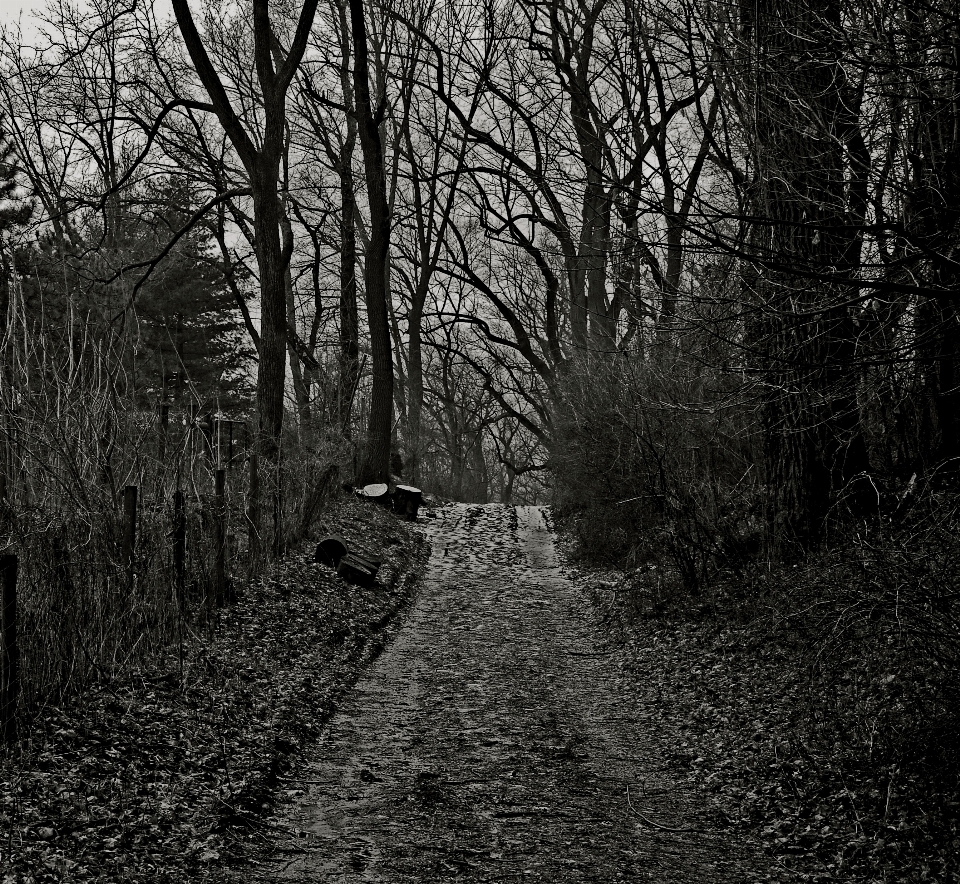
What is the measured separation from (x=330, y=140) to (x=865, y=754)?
2591 centimetres

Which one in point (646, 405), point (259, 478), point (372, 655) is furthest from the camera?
point (259, 478)

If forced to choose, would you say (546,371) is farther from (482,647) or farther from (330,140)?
(482,647)

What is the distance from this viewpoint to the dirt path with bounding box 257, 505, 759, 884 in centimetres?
488

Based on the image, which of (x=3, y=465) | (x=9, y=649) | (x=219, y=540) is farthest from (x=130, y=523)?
(x=9, y=649)

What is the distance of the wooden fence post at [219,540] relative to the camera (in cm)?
885

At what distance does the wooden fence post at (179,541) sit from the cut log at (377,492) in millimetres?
12184

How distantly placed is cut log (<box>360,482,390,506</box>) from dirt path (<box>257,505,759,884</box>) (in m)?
9.78

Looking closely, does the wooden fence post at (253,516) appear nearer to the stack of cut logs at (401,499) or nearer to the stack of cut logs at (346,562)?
the stack of cut logs at (346,562)

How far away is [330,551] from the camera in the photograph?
502 inches

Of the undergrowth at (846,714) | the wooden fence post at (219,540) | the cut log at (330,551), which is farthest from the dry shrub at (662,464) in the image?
the wooden fence post at (219,540)

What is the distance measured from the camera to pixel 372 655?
964 centimetres

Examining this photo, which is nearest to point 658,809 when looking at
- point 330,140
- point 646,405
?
point 646,405

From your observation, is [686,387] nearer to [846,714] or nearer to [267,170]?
[846,714]

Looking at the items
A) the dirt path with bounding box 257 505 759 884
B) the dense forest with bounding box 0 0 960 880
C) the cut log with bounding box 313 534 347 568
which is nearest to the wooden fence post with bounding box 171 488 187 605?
the dense forest with bounding box 0 0 960 880
